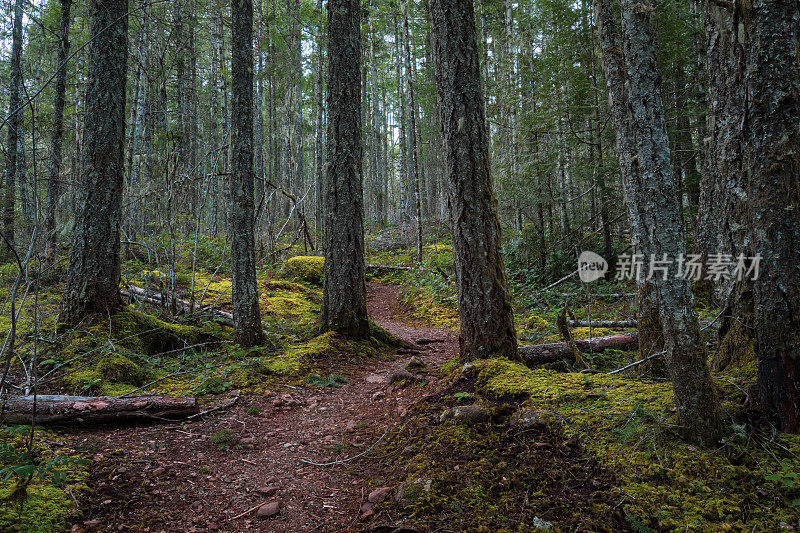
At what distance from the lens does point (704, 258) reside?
5.28m

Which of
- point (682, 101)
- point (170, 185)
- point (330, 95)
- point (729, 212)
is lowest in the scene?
point (729, 212)

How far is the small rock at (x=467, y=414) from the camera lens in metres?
3.25

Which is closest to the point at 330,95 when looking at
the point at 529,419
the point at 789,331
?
the point at 529,419

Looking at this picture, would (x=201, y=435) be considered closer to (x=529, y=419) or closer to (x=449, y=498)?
(x=449, y=498)

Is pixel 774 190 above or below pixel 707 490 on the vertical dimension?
above

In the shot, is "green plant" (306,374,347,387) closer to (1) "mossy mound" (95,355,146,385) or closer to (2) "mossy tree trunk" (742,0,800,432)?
(1) "mossy mound" (95,355,146,385)

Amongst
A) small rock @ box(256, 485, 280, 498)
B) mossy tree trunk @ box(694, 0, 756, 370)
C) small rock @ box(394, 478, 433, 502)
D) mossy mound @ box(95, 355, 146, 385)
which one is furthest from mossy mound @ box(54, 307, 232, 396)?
mossy tree trunk @ box(694, 0, 756, 370)

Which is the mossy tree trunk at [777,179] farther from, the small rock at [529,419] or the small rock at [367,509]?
the small rock at [367,509]

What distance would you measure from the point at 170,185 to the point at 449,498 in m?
5.76

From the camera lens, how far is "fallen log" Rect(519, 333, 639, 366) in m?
4.84

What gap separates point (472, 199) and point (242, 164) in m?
3.50

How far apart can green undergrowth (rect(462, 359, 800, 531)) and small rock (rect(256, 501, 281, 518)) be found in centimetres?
205

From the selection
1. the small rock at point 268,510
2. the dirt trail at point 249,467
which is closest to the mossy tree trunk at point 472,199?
the dirt trail at point 249,467

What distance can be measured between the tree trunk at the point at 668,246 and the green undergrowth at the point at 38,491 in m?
3.45
